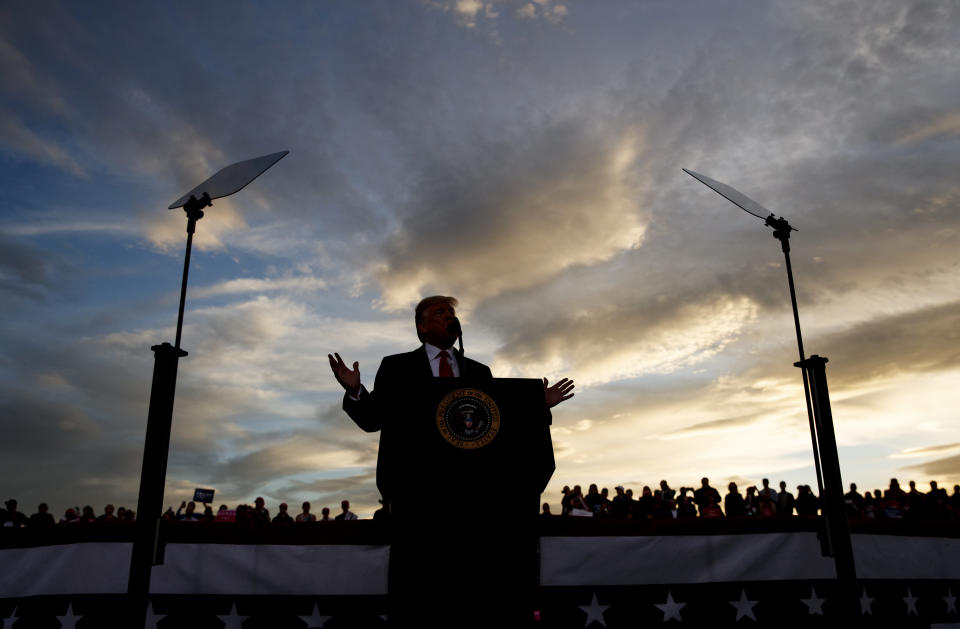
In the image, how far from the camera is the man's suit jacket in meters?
3.05

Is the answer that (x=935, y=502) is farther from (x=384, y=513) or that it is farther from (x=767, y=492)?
(x=384, y=513)

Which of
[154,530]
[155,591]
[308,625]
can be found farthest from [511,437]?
[155,591]

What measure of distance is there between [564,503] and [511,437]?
12.2m

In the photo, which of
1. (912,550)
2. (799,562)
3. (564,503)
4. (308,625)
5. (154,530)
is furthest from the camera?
(564,503)

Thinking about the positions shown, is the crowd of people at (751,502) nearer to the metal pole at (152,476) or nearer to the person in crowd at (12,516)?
the metal pole at (152,476)

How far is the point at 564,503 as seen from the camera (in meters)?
14.6

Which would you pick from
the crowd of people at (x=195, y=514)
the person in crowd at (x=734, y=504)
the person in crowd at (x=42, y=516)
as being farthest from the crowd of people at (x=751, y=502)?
the person in crowd at (x=42, y=516)

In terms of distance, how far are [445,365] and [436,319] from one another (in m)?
0.29

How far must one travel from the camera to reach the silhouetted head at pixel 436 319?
13.3ft

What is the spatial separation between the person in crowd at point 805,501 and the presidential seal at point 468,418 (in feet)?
44.4

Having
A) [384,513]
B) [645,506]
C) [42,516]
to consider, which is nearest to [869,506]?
[645,506]

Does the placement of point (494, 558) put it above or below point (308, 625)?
above

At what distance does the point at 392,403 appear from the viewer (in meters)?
3.10

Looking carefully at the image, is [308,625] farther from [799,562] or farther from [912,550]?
[912,550]
